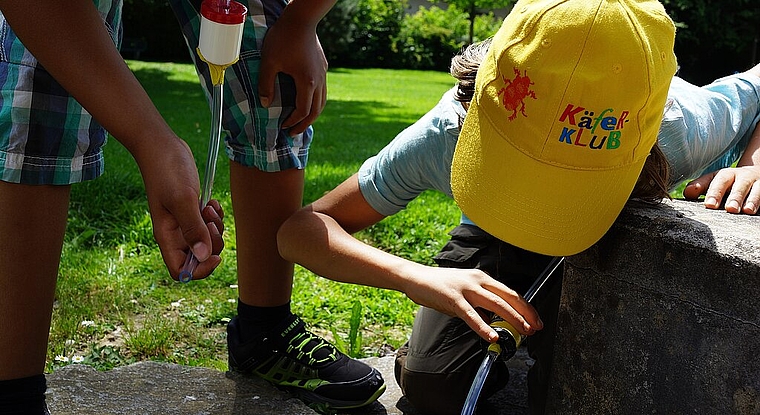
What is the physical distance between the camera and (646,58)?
1.24 m

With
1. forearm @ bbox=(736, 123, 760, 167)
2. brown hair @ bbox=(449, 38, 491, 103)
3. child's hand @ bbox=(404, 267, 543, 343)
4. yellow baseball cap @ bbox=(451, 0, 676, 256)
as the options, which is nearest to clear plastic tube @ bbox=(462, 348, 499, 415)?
child's hand @ bbox=(404, 267, 543, 343)

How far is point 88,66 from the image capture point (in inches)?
46.6

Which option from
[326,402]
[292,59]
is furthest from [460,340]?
[292,59]

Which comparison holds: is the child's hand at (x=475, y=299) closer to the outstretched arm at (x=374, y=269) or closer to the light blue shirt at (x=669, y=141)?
the outstretched arm at (x=374, y=269)

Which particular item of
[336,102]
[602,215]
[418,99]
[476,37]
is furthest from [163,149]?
[476,37]

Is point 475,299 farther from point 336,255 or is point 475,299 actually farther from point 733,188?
point 733,188

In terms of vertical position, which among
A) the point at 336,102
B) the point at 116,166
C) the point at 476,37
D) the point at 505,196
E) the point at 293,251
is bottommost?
the point at 476,37

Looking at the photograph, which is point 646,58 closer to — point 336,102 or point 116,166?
point 116,166

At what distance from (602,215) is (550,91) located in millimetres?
213

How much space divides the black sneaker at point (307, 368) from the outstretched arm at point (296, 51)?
20.7 inches

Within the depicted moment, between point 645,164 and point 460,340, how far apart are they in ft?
2.42

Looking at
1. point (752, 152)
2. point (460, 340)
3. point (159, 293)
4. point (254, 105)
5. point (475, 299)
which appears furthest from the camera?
point (159, 293)

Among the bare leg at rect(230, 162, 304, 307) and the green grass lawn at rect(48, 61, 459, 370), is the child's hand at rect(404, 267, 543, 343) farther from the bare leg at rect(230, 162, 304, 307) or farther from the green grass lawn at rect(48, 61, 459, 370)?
the green grass lawn at rect(48, 61, 459, 370)

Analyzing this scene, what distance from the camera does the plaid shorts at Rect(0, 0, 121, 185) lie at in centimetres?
137
